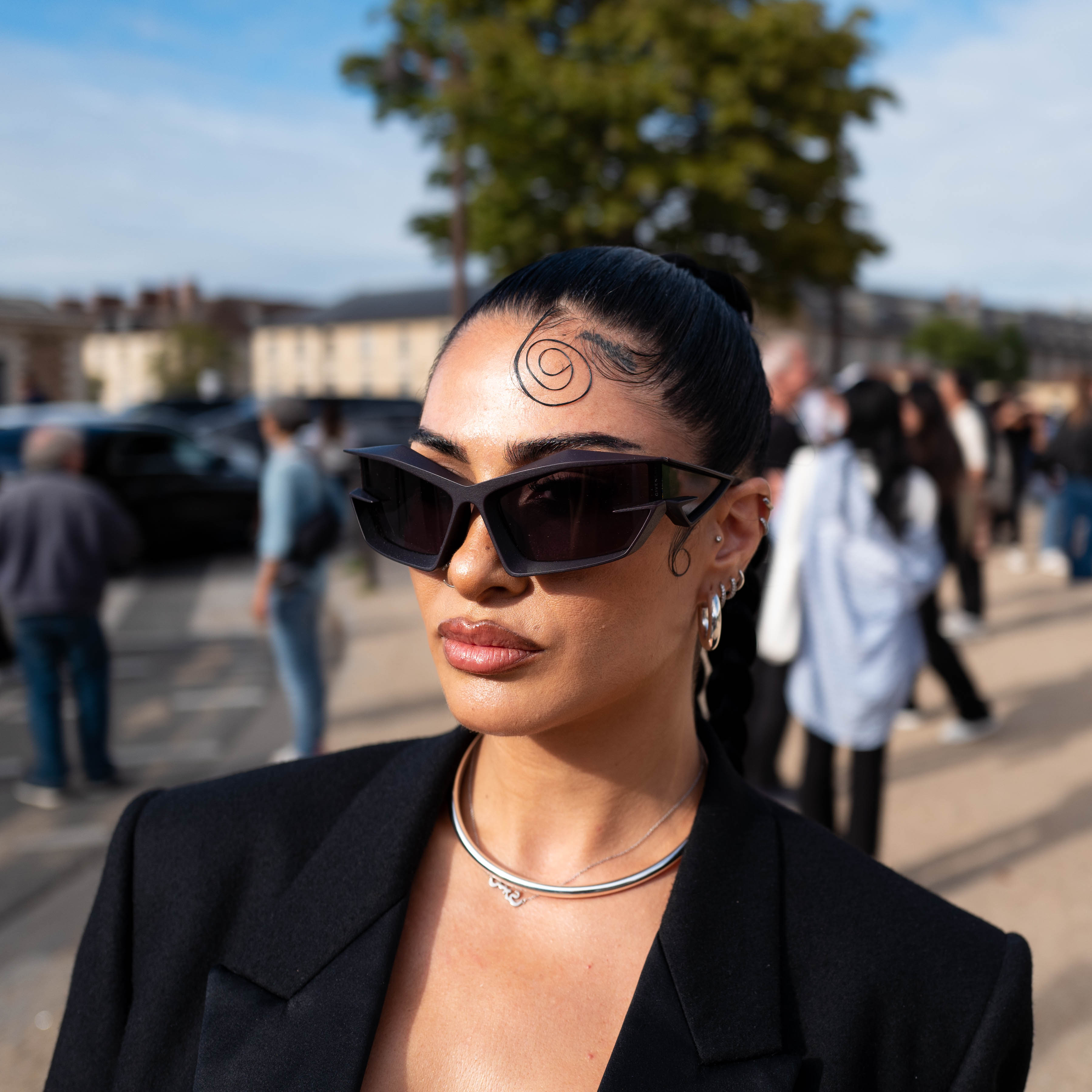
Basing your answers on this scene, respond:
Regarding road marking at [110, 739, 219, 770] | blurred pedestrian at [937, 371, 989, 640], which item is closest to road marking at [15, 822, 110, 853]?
road marking at [110, 739, 219, 770]

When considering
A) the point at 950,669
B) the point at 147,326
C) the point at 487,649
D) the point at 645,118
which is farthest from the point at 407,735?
the point at 147,326

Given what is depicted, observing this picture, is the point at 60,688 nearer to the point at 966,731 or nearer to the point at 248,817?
the point at 248,817

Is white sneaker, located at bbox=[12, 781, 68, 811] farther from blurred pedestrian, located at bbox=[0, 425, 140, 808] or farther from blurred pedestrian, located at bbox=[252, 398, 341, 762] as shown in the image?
blurred pedestrian, located at bbox=[252, 398, 341, 762]

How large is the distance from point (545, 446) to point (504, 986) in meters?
0.73

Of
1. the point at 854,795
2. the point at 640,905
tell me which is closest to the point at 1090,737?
the point at 854,795

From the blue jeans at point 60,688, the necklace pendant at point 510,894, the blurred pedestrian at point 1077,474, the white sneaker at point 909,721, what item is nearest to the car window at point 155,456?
the blue jeans at point 60,688

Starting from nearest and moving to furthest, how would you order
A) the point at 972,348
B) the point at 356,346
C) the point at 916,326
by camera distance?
the point at 972,348, the point at 356,346, the point at 916,326

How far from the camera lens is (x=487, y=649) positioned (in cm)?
129

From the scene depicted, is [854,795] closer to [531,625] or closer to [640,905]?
[640,905]

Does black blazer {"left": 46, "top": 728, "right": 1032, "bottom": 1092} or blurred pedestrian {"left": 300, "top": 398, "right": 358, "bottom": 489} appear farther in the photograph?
blurred pedestrian {"left": 300, "top": 398, "right": 358, "bottom": 489}

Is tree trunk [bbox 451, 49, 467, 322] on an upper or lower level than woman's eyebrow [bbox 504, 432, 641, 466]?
upper

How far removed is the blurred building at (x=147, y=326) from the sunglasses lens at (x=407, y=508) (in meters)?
88.1

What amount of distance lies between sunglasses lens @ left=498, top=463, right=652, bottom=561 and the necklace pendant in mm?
509

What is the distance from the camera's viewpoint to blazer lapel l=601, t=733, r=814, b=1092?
1.25m
